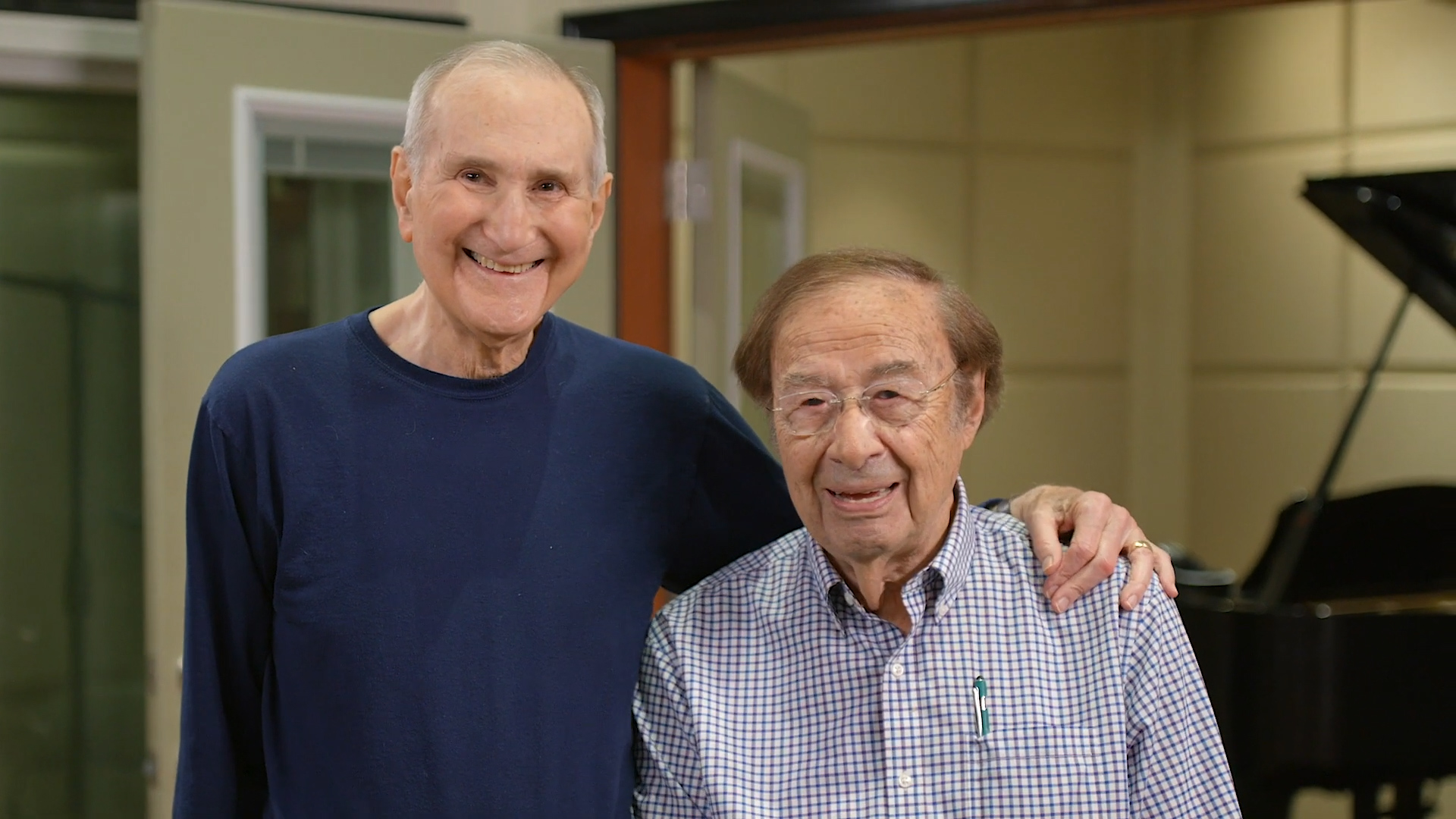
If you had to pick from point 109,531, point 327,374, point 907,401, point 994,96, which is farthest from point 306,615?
point 994,96

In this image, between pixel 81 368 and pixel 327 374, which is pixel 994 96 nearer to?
pixel 81 368

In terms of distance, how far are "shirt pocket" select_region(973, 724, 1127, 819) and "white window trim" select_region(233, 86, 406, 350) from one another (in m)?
1.67

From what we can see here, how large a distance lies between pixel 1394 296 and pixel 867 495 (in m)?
3.93

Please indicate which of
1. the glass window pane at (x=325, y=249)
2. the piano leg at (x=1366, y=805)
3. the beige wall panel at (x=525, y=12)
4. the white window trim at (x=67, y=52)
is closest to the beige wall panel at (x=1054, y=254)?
the piano leg at (x=1366, y=805)

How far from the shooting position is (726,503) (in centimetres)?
175

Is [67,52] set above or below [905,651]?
above

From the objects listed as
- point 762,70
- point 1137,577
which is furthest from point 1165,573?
point 762,70

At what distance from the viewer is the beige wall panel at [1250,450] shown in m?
4.95

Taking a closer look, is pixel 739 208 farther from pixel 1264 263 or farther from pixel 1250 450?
pixel 1250 450

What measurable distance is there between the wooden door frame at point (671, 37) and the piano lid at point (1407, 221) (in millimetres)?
911

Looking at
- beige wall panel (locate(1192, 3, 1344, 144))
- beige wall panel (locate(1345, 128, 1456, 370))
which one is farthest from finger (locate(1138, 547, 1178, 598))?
beige wall panel (locate(1192, 3, 1344, 144))

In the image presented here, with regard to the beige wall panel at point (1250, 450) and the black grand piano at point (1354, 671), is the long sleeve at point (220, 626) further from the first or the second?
the beige wall panel at point (1250, 450)

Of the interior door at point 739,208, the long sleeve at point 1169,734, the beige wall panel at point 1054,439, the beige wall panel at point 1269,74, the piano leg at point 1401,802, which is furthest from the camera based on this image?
the beige wall panel at point 1054,439

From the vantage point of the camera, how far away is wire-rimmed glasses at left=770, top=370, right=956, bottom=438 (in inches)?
58.2
